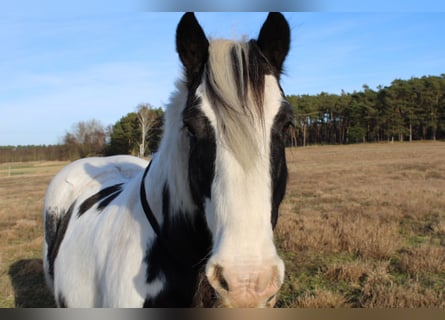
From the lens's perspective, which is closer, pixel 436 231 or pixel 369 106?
pixel 436 231

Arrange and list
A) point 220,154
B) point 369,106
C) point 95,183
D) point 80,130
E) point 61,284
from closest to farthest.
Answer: point 220,154 < point 61,284 < point 95,183 < point 80,130 < point 369,106

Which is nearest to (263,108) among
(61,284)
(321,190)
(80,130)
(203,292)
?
(203,292)

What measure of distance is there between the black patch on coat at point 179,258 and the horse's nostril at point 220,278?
443 mm

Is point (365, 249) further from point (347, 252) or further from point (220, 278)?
point (220, 278)

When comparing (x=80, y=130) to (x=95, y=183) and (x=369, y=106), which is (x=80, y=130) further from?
(x=369, y=106)

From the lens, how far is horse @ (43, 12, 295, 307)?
1344 mm

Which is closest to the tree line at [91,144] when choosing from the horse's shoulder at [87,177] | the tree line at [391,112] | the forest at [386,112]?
the horse's shoulder at [87,177]

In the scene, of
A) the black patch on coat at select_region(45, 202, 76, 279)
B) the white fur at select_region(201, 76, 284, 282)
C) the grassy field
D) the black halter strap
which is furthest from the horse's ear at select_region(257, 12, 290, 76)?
the black patch on coat at select_region(45, 202, 76, 279)

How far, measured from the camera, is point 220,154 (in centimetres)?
149

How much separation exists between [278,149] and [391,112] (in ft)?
129

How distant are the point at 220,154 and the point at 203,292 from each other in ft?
2.58

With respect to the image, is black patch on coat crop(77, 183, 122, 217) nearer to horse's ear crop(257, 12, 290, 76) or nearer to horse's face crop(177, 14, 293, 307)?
horse's face crop(177, 14, 293, 307)

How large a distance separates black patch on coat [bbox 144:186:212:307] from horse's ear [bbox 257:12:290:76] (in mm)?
1007

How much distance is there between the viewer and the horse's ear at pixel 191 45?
5.88 ft
